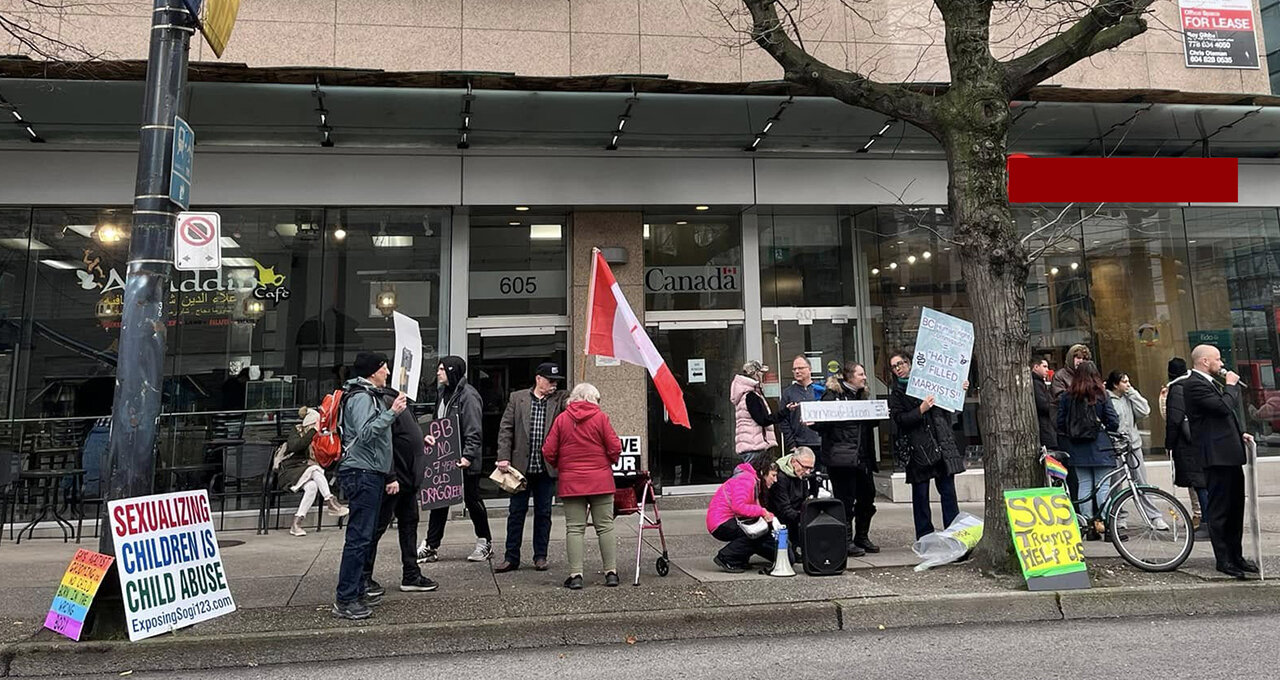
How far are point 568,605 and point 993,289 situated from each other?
4.52 metres

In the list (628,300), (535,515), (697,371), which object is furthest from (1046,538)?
(628,300)

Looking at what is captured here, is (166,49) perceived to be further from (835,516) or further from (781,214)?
(781,214)

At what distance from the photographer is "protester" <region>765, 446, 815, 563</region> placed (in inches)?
262

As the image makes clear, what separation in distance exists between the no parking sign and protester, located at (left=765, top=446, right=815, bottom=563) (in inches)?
188

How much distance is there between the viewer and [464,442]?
7.04m

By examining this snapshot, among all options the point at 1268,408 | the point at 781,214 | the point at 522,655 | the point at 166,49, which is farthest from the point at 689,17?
the point at 1268,408

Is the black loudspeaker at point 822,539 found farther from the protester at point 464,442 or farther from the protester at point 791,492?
the protester at point 464,442

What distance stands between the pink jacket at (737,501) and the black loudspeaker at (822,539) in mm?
410

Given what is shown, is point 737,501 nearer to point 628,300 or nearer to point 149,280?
point 149,280

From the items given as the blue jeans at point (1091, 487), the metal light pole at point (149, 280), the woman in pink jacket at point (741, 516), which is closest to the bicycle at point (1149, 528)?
the blue jeans at point (1091, 487)

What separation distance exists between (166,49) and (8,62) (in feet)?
12.6

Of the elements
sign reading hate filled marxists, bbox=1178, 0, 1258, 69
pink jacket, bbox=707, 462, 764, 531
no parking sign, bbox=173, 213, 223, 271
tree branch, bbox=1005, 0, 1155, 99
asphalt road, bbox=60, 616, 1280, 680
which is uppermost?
sign reading hate filled marxists, bbox=1178, 0, 1258, 69

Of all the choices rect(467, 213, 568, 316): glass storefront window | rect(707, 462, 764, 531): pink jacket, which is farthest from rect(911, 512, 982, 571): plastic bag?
rect(467, 213, 568, 316): glass storefront window

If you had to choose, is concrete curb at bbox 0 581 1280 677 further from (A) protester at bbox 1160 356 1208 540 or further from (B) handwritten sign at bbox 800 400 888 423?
(B) handwritten sign at bbox 800 400 888 423
